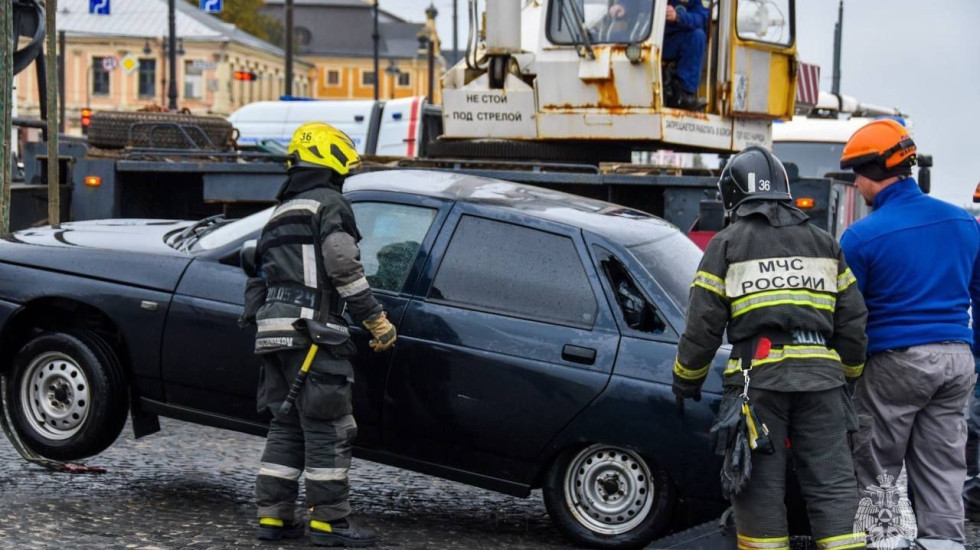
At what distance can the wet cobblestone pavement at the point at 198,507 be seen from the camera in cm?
612

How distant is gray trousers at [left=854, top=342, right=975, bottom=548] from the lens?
566 centimetres

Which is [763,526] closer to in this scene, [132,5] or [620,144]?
[620,144]

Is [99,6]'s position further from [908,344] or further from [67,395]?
[908,344]

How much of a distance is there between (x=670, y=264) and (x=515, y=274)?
0.70 metres

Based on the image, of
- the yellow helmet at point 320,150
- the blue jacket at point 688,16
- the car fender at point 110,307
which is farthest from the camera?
the blue jacket at point 688,16

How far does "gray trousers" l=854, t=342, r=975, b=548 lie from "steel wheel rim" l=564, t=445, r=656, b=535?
0.91 metres

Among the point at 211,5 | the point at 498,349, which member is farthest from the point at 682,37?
the point at 211,5

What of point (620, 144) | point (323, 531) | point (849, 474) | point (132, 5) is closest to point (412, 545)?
point (323, 531)

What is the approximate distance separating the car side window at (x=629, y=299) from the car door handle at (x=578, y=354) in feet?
0.70

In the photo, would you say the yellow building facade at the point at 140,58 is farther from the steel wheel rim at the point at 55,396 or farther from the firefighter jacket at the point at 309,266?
the firefighter jacket at the point at 309,266

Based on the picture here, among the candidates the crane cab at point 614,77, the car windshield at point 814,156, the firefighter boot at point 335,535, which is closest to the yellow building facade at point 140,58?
the car windshield at point 814,156

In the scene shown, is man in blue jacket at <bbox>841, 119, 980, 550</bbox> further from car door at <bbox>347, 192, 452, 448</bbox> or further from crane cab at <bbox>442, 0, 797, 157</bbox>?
crane cab at <bbox>442, 0, 797, 157</bbox>

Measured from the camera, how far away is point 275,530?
6137 mm

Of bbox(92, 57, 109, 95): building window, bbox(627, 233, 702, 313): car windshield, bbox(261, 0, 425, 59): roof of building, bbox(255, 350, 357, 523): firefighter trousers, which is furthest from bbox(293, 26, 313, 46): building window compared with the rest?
bbox(255, 350, 357, 523): firefighter trousers
